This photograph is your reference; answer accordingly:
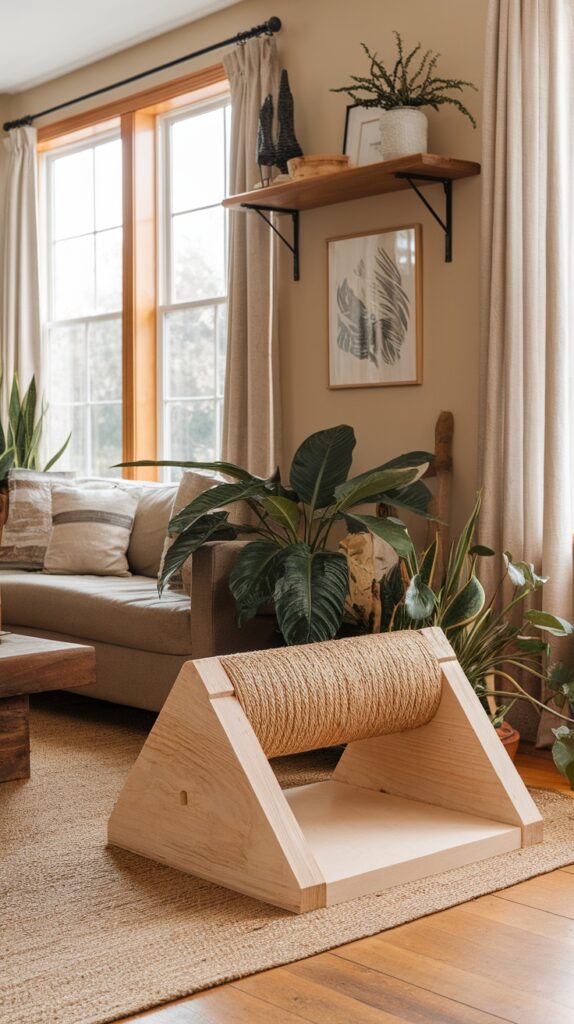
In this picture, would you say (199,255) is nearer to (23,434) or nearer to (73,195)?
(73,195)

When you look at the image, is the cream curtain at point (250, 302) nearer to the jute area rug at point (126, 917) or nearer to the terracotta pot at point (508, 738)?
the terracotta pot at point (508, 738)

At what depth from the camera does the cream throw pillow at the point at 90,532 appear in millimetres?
4723

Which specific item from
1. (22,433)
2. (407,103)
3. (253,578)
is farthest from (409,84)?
(22,433)

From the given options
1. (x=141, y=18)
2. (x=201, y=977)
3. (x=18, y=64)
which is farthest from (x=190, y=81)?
(x=201, y=977)

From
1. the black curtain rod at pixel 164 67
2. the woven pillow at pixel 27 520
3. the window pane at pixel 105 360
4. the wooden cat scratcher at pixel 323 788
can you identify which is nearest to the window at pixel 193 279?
the black curtain rod at pixel 164 67

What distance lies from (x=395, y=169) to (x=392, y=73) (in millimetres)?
559

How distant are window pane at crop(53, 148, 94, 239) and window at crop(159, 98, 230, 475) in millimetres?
612

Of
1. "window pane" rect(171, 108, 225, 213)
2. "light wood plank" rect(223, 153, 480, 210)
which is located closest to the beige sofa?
"light wood plank" rect(223, 153, 480, 210)

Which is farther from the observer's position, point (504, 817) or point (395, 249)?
point (395, 249)

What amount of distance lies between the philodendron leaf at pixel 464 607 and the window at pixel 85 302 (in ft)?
9.38

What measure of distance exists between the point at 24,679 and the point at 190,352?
8.54 feet

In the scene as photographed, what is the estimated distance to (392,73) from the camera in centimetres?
421

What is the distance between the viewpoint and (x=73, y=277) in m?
6.10

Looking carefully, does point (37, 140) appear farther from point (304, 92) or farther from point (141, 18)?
point (304, 92)
